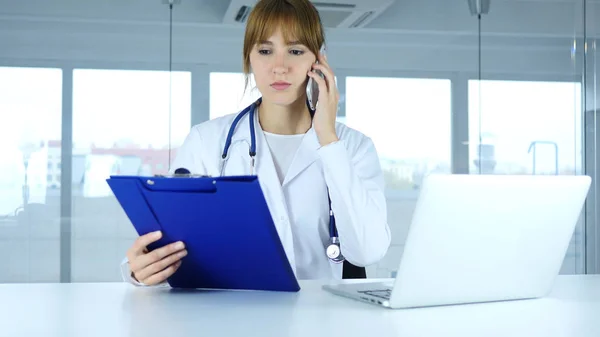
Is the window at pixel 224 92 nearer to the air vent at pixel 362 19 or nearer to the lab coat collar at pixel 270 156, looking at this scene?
the air vent at pixel 362 19

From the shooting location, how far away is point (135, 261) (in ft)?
5.75

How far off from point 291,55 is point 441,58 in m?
2.85

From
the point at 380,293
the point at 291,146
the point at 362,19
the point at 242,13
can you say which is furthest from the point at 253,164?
the point at 362,19

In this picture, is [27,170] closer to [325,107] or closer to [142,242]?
[325,107]

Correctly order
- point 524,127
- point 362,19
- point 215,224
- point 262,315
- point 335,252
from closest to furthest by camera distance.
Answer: point 262,315 < point 215,224 < point 335,252 < point 362,19 < point 524,127

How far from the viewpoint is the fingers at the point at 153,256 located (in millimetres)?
1665

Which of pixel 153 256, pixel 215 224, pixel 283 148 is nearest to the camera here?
pixel 215 224

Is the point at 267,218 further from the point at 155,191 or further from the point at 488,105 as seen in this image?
the point at 488,105

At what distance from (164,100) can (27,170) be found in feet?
3.06

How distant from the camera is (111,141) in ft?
15.3

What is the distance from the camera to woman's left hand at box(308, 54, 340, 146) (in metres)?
2.29

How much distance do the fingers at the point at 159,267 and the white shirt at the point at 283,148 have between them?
0.83 m

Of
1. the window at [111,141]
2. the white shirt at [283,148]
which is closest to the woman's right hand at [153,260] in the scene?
the white shirt at [283,148]

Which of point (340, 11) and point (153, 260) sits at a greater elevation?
point (340, 11)
